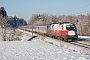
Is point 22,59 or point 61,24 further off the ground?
point 61,24

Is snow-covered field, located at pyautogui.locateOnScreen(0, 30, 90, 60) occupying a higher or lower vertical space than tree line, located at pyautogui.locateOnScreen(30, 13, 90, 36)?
lower

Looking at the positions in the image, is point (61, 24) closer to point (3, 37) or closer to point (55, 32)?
point (55, 32)

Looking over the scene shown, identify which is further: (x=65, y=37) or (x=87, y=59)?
(x=65, y=37)

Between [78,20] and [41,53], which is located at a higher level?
[78,20]

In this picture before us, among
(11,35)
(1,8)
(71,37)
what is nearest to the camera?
(71,37)

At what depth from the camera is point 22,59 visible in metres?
11.0

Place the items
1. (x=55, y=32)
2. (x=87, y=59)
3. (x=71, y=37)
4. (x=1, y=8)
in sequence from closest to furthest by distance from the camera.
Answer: (x=87, y=59), (x=71, y=37), (x=55, y=32), (x=1, y=8)

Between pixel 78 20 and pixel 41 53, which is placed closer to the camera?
pixel 41 53

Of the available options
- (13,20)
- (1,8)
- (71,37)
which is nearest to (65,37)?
(71,37)

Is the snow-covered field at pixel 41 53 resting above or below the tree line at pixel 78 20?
below

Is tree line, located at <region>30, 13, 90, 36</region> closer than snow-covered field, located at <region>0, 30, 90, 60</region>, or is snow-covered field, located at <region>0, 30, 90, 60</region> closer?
snow-covered field, located at <region>0, 30, 90, 60</region>

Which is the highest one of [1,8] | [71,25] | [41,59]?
[1,8]

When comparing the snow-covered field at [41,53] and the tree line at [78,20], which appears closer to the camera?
the snow-covered field at [41,53]

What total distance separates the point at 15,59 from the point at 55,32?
67.0ft
